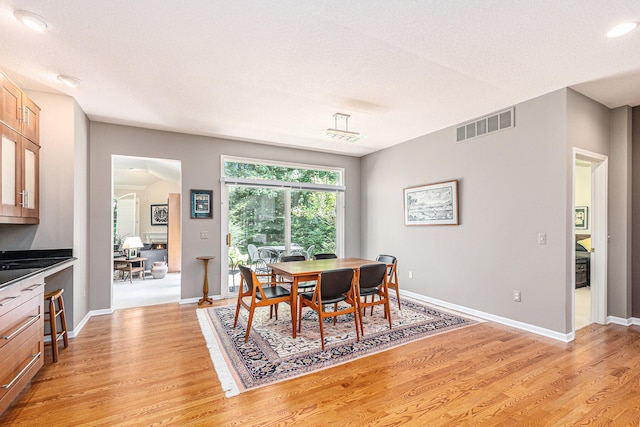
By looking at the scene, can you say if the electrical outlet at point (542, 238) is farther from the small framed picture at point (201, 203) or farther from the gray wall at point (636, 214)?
the small framed picture at point (201, 203)

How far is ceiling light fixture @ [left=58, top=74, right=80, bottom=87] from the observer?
2871 millimetres

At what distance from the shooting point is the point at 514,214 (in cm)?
356

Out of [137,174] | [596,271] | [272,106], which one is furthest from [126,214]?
[596,271]

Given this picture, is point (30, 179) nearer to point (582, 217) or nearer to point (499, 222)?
point (499, 222)

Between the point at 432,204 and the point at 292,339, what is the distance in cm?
284

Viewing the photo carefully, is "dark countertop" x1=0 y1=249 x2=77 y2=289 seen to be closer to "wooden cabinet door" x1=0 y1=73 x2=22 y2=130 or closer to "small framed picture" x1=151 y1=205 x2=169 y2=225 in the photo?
"wooden cabinet door" x1=0 y1=73 x2=22 y2=130

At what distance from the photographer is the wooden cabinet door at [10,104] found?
2.48 meters

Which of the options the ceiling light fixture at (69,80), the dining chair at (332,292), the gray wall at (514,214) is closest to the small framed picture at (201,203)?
the ceiling light fixture at (69,80)

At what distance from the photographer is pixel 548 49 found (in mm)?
2426

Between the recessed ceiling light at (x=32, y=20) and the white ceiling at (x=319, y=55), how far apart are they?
0.04 meters

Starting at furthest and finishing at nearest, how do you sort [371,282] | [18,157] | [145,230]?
1. [145,230]
2. [371,282]
3. [18,157]

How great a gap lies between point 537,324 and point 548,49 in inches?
106

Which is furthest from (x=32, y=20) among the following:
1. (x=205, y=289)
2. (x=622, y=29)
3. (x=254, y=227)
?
(x=622, y=29)

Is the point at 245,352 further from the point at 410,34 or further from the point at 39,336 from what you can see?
the point at 410,34
